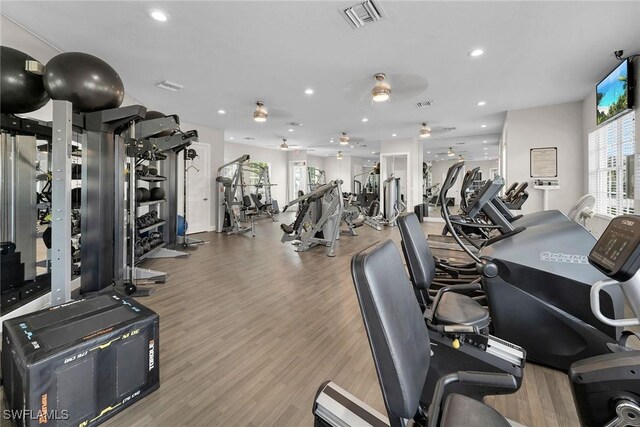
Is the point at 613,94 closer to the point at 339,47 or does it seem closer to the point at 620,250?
the point at 339,47

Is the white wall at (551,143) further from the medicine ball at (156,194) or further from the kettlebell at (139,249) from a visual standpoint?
the kettlebell at (139,249)

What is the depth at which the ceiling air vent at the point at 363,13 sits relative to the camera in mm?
2518

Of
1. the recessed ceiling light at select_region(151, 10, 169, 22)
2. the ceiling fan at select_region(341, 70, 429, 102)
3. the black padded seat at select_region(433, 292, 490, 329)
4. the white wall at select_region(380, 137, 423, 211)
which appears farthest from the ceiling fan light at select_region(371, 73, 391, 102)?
the white wall at select_region(380, 137, 423, 211)

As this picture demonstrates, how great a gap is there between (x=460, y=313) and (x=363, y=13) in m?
2.70

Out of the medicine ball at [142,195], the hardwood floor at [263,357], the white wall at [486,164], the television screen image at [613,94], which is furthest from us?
the white wall at [486,164]

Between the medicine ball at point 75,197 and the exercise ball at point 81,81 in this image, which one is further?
the medicine ball at point 75,197

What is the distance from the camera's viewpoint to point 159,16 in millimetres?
2670

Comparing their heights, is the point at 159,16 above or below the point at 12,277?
above

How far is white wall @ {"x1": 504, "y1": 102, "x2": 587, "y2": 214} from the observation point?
17.9 feet

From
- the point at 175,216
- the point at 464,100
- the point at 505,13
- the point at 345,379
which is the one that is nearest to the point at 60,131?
the point at 345,379

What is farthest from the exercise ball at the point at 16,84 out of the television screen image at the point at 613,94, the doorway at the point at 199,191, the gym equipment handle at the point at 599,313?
the television screen image at the point at 613,94

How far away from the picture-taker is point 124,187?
311cm

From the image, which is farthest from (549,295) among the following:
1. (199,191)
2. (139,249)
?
(199,191)

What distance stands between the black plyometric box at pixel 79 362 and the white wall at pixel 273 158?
9720 millimetres
